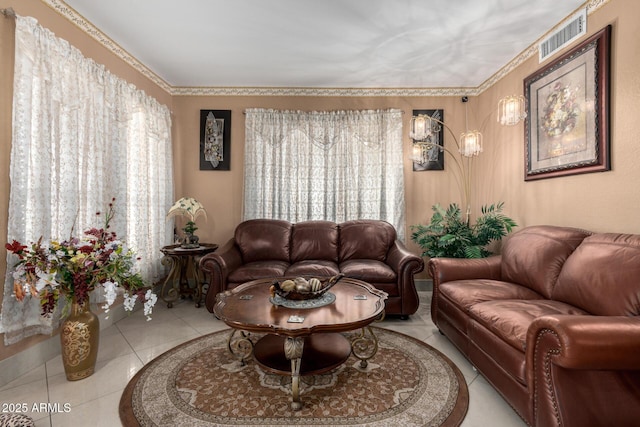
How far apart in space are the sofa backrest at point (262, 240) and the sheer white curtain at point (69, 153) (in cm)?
104

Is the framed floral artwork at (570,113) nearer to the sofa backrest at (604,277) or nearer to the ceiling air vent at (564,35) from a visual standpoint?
the ceiling air vent at (564,35)

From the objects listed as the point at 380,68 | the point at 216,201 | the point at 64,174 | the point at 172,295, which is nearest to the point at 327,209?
the point at 216,201

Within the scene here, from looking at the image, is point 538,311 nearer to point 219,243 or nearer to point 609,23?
point 609,23

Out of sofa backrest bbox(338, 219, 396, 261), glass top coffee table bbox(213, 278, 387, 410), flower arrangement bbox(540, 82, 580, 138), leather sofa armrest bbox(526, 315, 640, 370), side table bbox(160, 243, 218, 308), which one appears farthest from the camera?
sofa backrest bbox(338, 219, 396, 261)

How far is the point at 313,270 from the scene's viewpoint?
10.6 ft

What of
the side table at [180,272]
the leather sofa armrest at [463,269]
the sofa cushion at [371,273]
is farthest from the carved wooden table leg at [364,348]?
the side table at [180,272]

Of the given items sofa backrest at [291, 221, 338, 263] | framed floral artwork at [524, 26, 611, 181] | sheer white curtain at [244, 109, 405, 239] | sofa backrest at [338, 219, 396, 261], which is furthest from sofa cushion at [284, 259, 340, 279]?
framed floral artwork at [524, 26, 611, 181]

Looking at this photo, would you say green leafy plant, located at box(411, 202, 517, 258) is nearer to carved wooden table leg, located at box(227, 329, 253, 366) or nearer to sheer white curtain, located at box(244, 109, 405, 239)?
sheer white curtain, located at box(244, 109, 405, 239)

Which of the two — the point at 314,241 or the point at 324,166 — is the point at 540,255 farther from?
the point at 324,166

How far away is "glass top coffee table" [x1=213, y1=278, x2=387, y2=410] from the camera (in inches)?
68.0

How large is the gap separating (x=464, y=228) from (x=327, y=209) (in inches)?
68.3

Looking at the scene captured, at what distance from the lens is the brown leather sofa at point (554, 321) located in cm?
126

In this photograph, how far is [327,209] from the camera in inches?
163

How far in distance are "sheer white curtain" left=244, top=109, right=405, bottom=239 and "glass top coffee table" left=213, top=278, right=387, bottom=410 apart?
5.74 feet
